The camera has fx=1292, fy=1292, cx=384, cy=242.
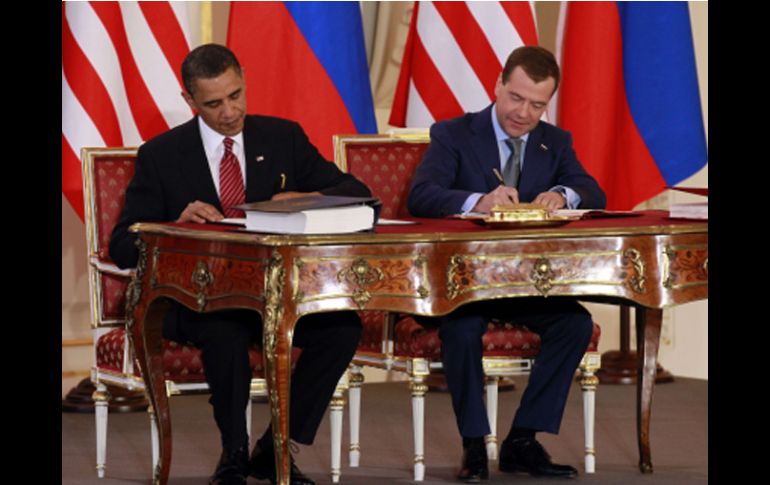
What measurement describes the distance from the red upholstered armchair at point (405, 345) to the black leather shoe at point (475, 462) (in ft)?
0.46

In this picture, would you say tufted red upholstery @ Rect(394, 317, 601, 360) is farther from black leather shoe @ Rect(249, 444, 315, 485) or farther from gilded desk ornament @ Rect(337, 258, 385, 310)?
gilded desk ornament @ Rect(337, 258, 385, 310)

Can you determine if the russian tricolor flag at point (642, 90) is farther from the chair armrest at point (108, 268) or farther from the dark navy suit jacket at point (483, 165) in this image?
the chair armrest at point (108, 268)

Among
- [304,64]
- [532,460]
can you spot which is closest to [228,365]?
[532,460]

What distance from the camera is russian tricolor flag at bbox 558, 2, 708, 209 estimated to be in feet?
18.8

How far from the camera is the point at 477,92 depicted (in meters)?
5.47

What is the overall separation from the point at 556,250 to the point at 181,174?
114cm

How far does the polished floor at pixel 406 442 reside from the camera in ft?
13.5

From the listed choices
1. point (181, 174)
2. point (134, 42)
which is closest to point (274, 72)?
point (134, 42)

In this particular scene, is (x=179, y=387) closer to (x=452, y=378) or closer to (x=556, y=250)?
(x=452, y=378)

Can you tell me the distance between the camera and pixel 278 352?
3.08 metres

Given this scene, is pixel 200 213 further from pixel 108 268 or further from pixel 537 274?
pixel 537 274

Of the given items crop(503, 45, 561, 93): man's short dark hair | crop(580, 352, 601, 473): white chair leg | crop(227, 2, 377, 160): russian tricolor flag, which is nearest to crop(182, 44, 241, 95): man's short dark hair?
crop(503, 45, 561, 93): man's short dark hair

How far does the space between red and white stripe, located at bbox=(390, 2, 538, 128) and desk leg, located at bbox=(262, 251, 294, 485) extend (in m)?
2.52

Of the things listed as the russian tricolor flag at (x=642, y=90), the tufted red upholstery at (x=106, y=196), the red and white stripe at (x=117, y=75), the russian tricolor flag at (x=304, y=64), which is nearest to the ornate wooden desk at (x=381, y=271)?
the tufted red upholstery at (x=106, y=196)
